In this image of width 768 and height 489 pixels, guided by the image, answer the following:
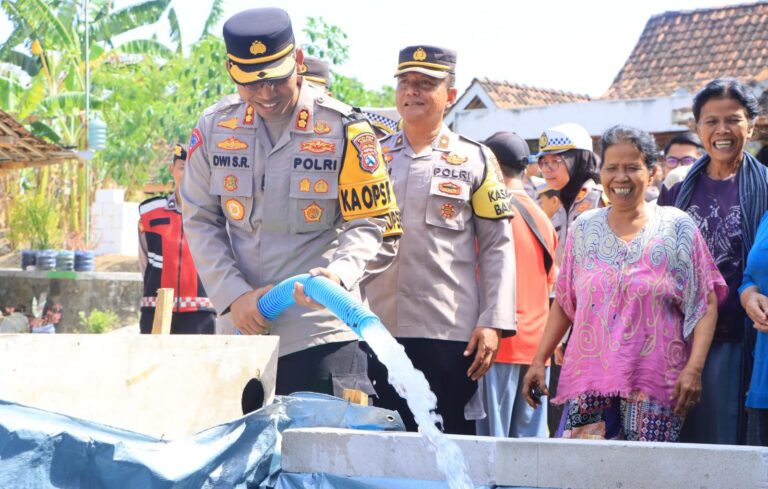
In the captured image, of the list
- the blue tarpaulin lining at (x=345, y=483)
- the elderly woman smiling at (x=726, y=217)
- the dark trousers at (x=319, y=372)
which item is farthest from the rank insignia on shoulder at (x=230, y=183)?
the elderly woman smiling at (x=726, y=217)

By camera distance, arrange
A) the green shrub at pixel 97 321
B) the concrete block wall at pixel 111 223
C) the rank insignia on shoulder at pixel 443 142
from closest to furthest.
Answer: the rank insignia on shoulder at pixel 443 142 < the green shrub at pixel 97 321 < the concrete block wall at pixel 111 223

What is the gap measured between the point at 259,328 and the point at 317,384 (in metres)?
0.28

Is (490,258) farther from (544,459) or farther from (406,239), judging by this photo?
(544,459)

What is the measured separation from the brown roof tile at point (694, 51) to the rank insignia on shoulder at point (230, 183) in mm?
16951

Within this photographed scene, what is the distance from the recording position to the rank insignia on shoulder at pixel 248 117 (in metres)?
3.78

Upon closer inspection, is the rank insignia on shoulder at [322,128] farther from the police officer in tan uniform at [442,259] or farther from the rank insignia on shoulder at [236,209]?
the police officer in tan uniform at [442,259]

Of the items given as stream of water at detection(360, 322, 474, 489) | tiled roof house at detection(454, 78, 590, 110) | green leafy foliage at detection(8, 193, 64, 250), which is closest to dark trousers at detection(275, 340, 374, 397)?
stream of water at detection(360, 322, 474, 489)

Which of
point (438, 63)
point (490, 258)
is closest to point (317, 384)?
point (490, 258)

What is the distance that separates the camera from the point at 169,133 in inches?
989

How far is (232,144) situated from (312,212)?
0.39m

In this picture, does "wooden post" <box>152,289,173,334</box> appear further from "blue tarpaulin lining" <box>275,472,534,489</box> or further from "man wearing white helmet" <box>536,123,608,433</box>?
"man wearing white helmet" <box>536,123,608,433</box>

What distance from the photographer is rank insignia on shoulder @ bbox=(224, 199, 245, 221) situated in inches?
148

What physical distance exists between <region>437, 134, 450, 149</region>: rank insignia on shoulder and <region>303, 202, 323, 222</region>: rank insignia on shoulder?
3.20 ft

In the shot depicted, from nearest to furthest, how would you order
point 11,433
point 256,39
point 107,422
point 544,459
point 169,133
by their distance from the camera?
point 11,433 < point 544,459 < point 107,422 < point 256,39 < point 169,133
